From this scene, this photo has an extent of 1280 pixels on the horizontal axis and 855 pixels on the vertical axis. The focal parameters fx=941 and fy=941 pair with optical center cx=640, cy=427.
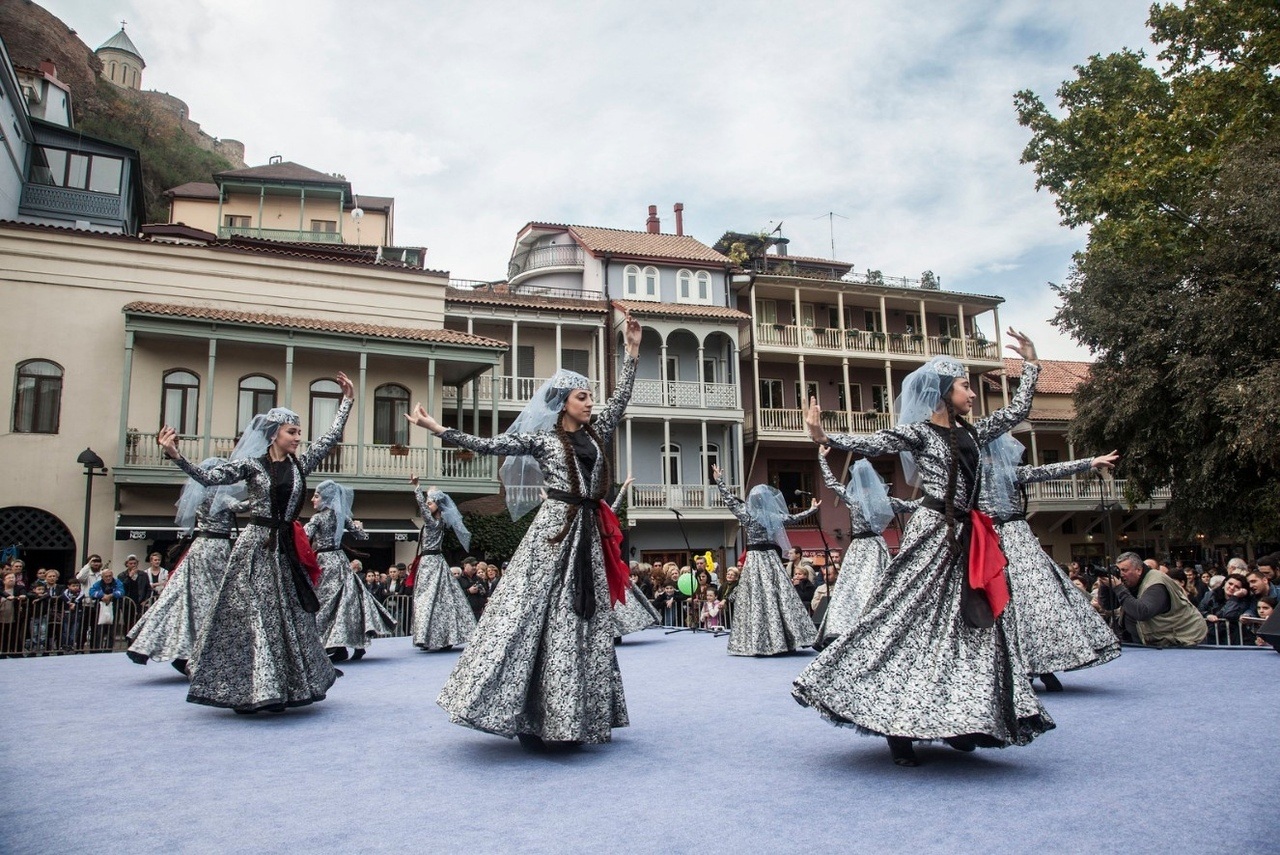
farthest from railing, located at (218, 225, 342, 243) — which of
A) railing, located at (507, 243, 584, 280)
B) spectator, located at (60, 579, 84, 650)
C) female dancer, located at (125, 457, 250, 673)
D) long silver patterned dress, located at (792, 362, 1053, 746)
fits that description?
long silver patterned dress, located at (792, 362, 1053, 746)

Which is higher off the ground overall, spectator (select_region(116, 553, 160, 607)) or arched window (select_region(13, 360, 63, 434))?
arched window (select_region(13, 360, 63, 434))

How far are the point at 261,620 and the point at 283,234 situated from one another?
116 feet

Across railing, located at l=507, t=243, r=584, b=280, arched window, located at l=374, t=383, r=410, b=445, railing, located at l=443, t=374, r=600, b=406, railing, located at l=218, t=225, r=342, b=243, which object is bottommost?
arched window, located at l=374, t=383, r=410, b=445

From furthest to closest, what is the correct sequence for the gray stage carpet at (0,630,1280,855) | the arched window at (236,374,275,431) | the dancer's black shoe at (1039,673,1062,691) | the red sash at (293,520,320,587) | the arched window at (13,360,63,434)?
the arched window at (236,374,275,431) → the arched window at (13,360,63,434) → the dancer's black shoe at (1039,673,1062,691) → the red sash at (293,520,320,587) → the gray stage carpet at (0,630,1280,855)

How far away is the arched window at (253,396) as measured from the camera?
945 inches

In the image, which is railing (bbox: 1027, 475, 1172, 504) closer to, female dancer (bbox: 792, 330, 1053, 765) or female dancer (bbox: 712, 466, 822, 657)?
female dancer (bbox: 712, 466, 822, 657)

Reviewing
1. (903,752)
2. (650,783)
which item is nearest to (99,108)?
(650,783)

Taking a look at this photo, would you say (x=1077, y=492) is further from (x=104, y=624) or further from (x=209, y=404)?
(x=104, y=624)

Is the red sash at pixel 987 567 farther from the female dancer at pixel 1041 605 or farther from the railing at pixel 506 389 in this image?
the railing at pixel 506 389

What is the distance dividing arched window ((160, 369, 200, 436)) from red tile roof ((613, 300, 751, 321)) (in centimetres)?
1331

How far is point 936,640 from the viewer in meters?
4.65

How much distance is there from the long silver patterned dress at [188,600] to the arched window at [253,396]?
→ 49.1ft

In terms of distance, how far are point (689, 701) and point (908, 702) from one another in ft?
9.58

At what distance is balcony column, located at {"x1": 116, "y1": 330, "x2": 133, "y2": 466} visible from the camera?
21531 mm
